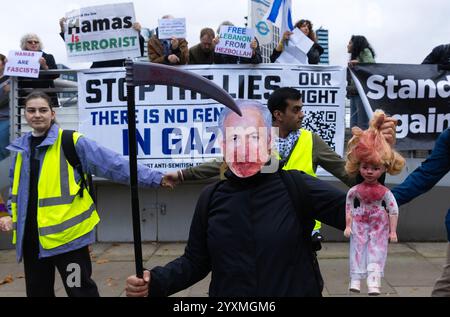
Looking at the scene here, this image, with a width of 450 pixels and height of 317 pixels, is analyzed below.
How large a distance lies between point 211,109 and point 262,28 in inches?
51.4

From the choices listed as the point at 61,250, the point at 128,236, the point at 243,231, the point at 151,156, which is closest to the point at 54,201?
the point at 61,250

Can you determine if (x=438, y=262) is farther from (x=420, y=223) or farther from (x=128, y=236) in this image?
(x=128, y=236)

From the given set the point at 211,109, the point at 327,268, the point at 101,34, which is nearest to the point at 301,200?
the point at 327,268

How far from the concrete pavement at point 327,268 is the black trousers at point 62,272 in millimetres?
1744

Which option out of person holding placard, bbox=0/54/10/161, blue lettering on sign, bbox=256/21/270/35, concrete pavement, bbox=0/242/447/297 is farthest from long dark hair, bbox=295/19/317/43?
person holding placard, bbox=0/54/10/161

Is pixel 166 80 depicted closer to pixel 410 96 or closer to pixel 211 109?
pixel 211 109

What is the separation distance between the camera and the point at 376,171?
1.92 metres

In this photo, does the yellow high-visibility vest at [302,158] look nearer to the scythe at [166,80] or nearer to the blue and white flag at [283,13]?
the scythe at [166,80]

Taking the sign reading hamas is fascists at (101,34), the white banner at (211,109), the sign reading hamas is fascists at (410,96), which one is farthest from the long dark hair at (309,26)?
the sign reading hamas is fascists at (101,34)

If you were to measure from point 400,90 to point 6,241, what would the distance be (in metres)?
5.92

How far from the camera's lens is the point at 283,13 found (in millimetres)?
6945

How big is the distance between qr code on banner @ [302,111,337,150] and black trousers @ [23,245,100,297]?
12.9ft

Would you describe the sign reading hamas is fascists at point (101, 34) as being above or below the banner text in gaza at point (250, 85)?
above

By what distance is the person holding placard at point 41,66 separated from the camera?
22.7ft
